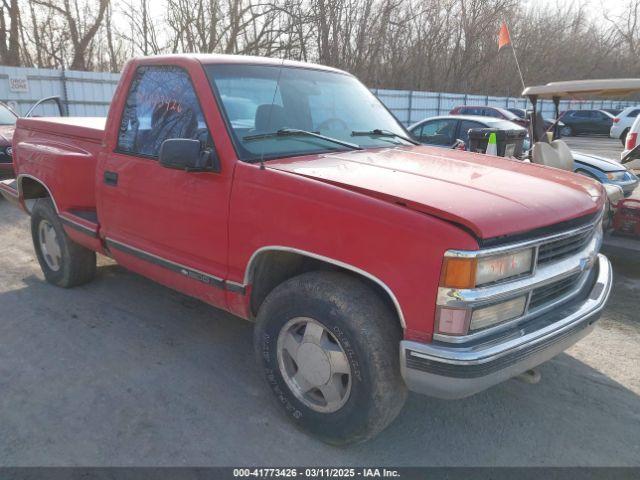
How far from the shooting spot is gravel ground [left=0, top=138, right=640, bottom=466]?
2.65 meters

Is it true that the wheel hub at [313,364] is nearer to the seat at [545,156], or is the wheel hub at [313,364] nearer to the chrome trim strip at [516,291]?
the chrome trim strip at [516,291]

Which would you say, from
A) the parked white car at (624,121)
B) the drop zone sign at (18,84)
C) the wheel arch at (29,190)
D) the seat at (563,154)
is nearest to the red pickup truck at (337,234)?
the wheel arch at (29,190)

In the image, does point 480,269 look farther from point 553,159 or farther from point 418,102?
point 418,102

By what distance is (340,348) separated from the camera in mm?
2516

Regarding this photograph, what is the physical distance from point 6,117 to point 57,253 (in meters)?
6.26

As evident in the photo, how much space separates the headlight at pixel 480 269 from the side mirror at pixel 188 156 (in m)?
1.46

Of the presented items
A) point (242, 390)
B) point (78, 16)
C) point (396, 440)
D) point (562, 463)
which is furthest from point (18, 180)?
point (78, 16)

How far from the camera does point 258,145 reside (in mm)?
3004

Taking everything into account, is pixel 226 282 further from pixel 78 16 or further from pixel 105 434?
pixel 78 16

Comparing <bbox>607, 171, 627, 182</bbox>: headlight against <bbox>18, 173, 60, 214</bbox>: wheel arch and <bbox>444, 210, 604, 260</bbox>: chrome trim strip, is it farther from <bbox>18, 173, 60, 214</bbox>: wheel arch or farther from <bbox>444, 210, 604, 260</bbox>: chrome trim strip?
<bbox>18, 173, 60, 214</bbox>: wheel arch

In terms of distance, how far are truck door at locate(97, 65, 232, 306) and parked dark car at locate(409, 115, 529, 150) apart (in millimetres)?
7168

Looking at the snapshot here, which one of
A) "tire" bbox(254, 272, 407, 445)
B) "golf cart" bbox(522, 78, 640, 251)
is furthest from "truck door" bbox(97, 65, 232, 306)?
"golf cart" bbox(522, 78, 640, 251)

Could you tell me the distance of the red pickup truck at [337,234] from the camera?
2199 mm

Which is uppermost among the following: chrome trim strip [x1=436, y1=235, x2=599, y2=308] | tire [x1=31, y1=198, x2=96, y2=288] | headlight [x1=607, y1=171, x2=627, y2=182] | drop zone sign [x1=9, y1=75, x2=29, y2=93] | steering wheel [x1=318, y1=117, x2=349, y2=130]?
drop zone sign [x1=9, y1=75, x2=29, y2=93]
